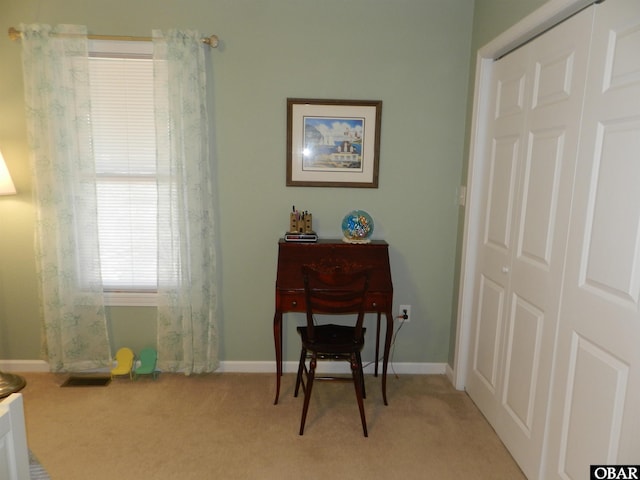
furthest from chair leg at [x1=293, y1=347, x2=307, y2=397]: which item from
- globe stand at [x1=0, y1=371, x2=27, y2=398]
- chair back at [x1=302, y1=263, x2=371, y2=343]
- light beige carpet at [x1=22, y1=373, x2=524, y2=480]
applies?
globe stand at [x1=0, y1=371, x2=27, y2=398]

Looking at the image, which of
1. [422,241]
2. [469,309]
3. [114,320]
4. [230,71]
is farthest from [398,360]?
[230,71]

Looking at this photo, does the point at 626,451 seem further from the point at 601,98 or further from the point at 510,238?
the point at 601,98

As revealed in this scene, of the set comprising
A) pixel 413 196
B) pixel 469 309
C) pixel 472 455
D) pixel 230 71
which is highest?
pixel 230 71

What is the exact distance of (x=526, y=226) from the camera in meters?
2.00

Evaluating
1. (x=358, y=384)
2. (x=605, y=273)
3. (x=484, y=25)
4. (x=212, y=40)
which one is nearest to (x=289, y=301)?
(x=358, y=384)

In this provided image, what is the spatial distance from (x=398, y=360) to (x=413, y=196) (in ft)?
3.96

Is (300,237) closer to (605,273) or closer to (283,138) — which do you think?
(283,138)

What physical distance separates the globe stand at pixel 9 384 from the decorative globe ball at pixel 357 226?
2212 millimetres

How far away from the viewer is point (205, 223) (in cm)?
269

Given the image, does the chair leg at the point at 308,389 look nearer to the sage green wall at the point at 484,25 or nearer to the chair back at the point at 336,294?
the chair back at the point at 336,294

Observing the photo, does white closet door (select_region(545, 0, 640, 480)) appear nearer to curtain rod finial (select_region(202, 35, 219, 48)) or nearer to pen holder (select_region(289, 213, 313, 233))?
pen holder (select_region(289, 213, 313, 233))

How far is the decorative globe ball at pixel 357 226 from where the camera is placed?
2.64 m

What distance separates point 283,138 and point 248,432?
72.3 inches

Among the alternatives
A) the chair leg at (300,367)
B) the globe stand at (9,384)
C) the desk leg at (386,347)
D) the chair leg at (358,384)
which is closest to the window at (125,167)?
the globe stand at (9,384)
